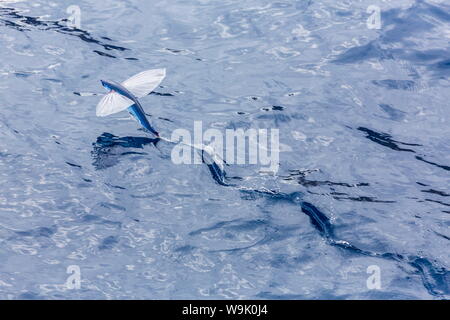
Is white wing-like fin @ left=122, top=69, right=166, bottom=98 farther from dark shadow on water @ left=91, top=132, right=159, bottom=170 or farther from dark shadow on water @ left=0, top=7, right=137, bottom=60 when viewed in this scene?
dark shadow on water @ left=0, top=7, right=137, bottom=60

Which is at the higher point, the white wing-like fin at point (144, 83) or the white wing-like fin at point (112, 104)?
the white wing-like fin at point (144, 83)

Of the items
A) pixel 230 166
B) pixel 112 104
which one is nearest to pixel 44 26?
pixel 112 104

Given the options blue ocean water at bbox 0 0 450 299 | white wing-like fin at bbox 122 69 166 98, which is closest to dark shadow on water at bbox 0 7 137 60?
blue ocean water at bbox 0 0 450 299

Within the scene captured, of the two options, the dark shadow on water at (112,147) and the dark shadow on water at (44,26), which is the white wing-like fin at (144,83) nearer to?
the dark shadow on water at (112,147)

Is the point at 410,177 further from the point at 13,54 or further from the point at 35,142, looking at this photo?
the point at 13,54

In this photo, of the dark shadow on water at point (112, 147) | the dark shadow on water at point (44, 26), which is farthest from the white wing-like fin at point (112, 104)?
the dark shadow on water at point (44, 26)

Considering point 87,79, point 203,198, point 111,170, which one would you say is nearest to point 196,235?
point 203,198
